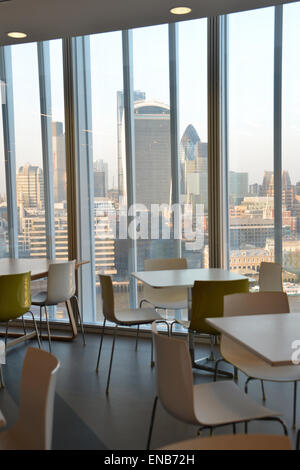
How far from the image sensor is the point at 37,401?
2053mm

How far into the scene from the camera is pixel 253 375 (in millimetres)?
3025

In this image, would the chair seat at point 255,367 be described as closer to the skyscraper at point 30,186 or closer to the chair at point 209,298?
the chair at point 209,298

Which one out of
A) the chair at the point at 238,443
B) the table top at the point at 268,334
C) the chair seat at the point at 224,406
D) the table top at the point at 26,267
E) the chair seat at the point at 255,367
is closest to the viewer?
the chair at the point at 238,443

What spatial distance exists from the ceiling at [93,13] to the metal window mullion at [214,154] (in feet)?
2.22

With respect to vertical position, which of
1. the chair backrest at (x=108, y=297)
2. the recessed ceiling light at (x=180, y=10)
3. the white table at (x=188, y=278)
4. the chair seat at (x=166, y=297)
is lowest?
the chair seat at (x=166, y=297)

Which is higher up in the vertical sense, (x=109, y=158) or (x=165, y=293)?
(x=109, y=158)

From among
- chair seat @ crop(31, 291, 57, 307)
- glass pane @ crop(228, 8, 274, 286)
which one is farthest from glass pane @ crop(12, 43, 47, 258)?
glass pane @ crop(228, 8, 274, 286)

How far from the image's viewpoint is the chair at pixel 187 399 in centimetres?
236

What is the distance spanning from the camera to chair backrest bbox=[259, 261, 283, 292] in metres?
4.84

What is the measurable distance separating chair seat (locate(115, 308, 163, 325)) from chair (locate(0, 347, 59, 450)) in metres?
2.22

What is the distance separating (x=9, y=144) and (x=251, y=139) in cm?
333

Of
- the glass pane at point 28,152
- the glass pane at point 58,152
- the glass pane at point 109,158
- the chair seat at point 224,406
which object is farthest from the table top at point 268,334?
the glass pane at point 28,152

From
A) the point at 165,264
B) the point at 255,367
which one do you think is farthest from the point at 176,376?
the point at 165,264

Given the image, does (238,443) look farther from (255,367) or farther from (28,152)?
(28,152)
